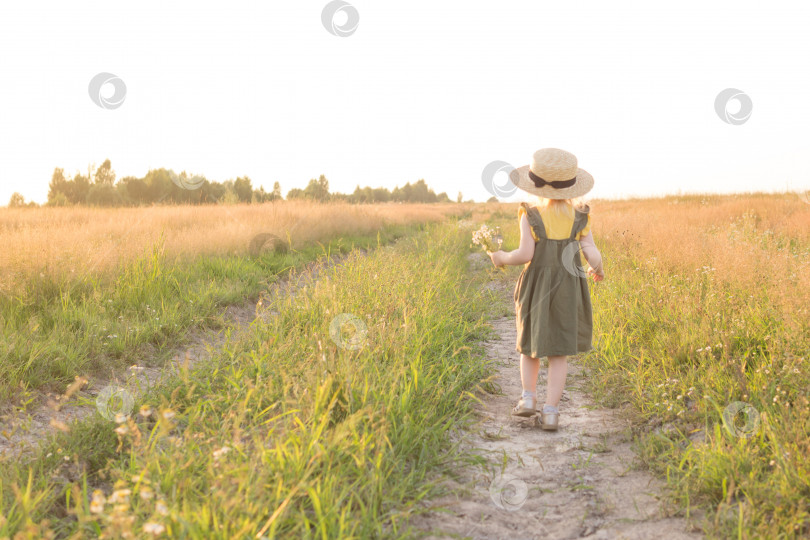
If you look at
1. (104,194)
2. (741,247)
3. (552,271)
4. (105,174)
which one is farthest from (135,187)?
(552,271)

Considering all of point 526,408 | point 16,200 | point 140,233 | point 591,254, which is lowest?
point 526,408

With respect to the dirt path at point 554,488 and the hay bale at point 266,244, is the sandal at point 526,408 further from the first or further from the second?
the hay bale at point 266,244

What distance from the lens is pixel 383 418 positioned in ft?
7.84

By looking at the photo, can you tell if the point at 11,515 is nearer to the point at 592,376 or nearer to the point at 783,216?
the point at 592,376

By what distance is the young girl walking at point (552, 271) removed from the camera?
347 cm

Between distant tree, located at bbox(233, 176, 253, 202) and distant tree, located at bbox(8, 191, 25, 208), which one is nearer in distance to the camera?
distant tree, located at bbox(8, 191, 25, 208)

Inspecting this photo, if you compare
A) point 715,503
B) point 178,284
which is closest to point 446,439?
point 715,503

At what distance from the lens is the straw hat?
3.47 metres

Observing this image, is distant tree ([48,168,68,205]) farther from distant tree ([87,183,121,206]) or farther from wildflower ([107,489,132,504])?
wildflower ([107,489,132,504])

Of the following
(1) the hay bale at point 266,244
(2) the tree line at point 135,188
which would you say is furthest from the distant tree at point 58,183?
(1) the hay bale at point 266,244

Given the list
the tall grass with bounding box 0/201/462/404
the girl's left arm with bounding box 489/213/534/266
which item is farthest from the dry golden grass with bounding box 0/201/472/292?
the girl's left arm with bounding box 489/213/534/266

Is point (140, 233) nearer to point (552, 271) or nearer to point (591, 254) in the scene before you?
point (552, 271)

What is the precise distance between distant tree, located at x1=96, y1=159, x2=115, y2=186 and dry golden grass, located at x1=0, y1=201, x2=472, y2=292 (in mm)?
19638

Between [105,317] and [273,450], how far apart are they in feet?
11.8
